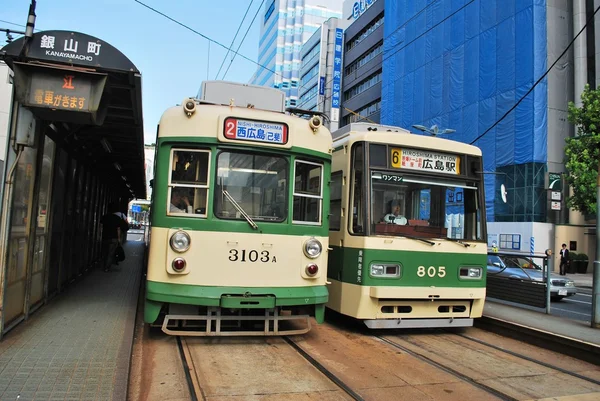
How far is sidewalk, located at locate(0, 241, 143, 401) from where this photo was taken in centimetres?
414

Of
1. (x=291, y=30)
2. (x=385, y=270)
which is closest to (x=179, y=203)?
(x=385, y=270)

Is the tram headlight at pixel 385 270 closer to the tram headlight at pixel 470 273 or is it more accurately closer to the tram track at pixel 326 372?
the tram headlight at pixel 470 273

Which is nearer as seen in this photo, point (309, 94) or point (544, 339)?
point (544, 339)

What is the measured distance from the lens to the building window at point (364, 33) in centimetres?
4872

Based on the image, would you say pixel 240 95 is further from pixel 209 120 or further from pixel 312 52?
pixel 312 52

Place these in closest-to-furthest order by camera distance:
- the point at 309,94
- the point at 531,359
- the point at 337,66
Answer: the point at 531,359 < the point at 337,66 < the point at 309,94

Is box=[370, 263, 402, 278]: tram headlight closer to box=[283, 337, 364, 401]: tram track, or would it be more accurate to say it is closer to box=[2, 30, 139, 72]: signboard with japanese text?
box=[283, 337, 364, 401]: tram track

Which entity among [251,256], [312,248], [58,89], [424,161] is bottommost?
[251,256]

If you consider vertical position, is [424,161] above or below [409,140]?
below

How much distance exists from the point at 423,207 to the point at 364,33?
48.5m

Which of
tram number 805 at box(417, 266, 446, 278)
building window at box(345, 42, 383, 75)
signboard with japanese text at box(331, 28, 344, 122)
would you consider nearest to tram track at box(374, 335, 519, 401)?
tram number 805 at box(417, 266, 446, 278)

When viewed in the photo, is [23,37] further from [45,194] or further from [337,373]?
[337,373]

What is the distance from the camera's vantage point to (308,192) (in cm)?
657

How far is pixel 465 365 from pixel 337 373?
5.64ft
